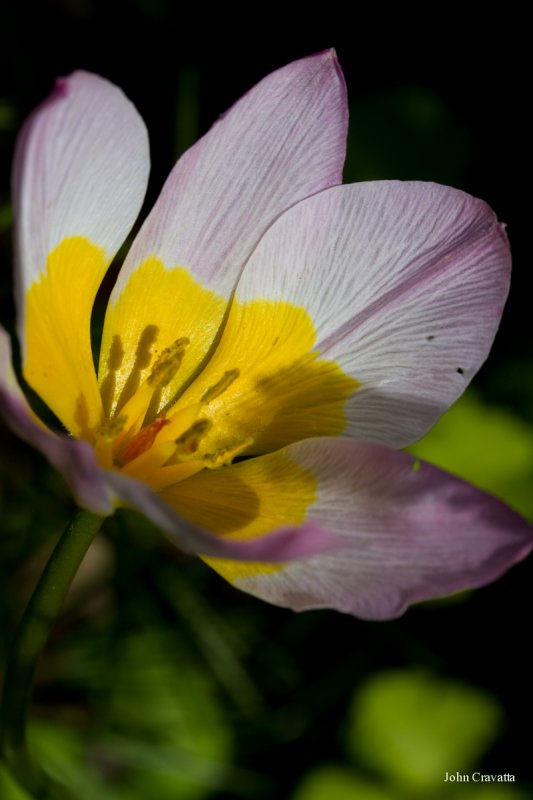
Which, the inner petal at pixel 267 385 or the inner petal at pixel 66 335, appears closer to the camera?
the inner petal at pixel 66 335

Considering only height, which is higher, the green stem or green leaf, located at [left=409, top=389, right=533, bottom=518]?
the green stem

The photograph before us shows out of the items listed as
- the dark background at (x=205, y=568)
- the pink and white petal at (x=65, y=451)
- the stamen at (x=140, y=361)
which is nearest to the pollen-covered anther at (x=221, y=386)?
the stamen at (x=140, y=361)

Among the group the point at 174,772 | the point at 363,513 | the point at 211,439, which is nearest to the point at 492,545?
the point at 363,513

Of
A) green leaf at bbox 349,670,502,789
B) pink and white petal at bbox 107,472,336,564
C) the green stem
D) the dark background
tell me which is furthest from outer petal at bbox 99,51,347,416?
green leaf at bbox 349,670,502,789

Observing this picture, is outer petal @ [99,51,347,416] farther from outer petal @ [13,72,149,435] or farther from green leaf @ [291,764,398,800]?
green leaf @ [291,764,398,800]

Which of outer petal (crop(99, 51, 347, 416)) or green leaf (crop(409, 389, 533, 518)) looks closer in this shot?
outer petal (crop(99, 51, 347, 416))

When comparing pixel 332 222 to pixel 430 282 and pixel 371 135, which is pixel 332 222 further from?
pixel 371 135

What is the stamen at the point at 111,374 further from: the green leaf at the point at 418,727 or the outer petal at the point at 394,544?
the green leaf at the point at 418,727
